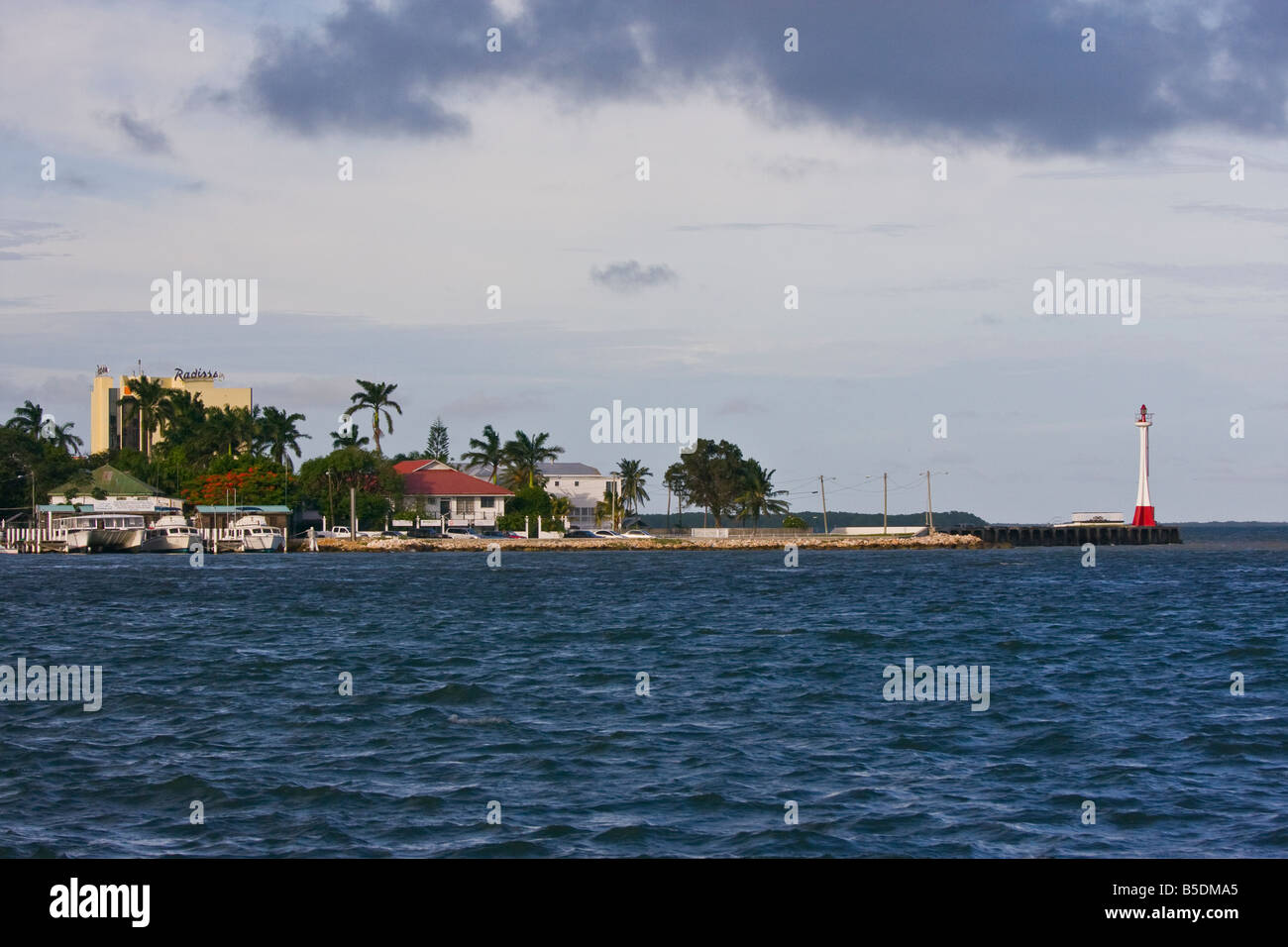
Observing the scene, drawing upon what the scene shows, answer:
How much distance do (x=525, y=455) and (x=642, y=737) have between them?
14205 centimetres

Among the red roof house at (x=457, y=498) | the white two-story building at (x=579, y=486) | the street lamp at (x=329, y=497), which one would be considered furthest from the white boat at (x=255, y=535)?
the white two-story building at (x=579, y=486)

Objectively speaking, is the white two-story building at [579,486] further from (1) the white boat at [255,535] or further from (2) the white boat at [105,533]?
(2) the white boat at [105,533]

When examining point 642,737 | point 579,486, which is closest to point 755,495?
point 579,486

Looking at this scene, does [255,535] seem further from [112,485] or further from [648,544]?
[648,544]

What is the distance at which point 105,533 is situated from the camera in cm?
12219

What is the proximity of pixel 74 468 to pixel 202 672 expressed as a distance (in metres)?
124

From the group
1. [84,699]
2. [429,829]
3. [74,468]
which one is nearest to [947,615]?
[84,699]

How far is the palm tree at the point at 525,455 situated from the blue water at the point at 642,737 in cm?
11351

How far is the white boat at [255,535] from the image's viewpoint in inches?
4781

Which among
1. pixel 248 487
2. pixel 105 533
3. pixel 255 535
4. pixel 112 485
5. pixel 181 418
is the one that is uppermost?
pixel 181 418

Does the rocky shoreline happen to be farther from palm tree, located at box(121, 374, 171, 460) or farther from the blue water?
the blue water
